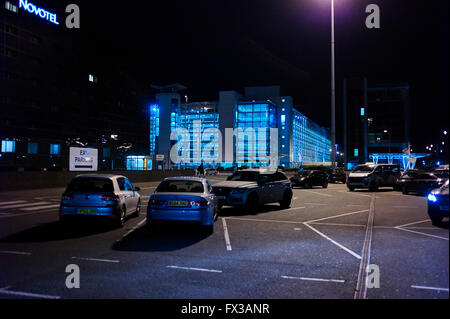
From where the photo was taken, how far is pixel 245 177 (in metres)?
14.8

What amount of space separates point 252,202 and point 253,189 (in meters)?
0.49

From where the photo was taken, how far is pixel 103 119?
75438 millimetres

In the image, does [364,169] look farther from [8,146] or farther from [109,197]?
[8,146]

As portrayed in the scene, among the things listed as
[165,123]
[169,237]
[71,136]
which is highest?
[165,123]

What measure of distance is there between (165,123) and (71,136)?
5388 centimetres

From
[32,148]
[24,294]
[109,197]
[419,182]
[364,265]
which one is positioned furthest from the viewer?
[32,148]

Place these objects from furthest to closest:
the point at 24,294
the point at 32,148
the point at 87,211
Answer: the point at 32,148 → the point at 87,211 → the point at 24,294

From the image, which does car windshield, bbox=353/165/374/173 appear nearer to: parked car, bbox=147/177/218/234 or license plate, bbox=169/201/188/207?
parked car, bbox=147/177/218/234

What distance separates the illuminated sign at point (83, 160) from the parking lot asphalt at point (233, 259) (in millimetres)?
20081

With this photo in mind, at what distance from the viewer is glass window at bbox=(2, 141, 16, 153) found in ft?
170

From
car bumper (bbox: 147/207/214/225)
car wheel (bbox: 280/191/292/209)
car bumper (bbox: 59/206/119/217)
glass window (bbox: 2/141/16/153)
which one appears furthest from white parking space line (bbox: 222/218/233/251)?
glass window (bbox: 2/141/16/153)

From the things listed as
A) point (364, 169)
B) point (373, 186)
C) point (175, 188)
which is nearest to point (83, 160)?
point (364, 169)
